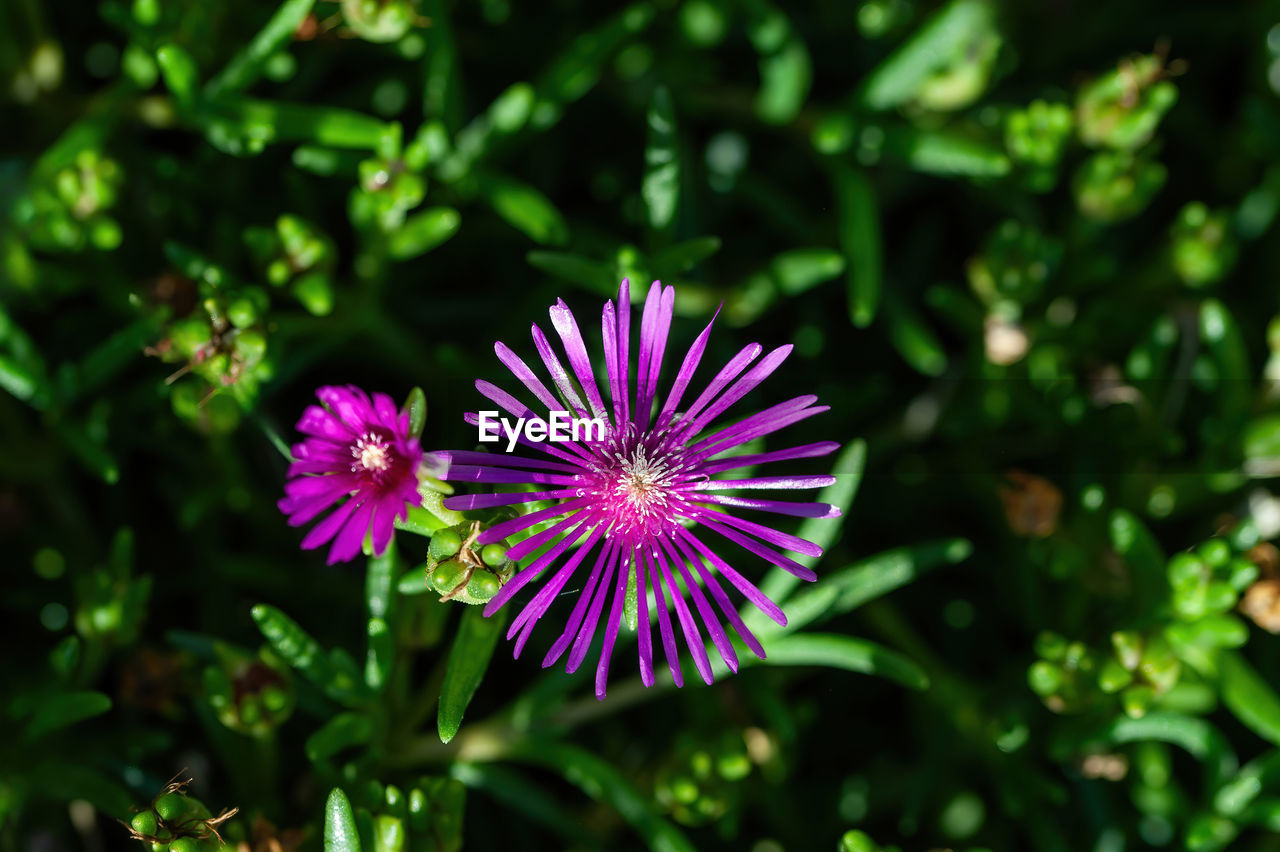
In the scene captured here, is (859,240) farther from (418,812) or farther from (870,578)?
(418,812)

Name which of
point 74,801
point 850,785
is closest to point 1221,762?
point 850,785

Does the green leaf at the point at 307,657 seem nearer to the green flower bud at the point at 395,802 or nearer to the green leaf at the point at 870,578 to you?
the green flower bud at the point at 395,802

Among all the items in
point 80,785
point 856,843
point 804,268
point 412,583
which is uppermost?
point 804,268

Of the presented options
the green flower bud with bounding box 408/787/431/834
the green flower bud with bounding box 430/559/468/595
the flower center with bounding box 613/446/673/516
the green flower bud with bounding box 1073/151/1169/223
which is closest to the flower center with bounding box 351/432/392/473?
the green flower bud with bounding box 430/559/468/595

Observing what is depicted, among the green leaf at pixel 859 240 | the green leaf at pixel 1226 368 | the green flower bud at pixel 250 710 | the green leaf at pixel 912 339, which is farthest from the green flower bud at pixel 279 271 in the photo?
the green leaf at pixel 1226 368

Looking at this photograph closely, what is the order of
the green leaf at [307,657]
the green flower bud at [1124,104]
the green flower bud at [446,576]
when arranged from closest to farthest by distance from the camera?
the green flower bud at [446,576] < the green leaf at [307,657] < the green flower bud at [1124,104]

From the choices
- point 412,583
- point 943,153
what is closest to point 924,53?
point 943,153
